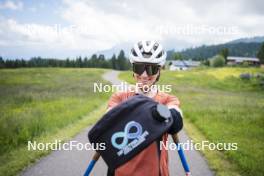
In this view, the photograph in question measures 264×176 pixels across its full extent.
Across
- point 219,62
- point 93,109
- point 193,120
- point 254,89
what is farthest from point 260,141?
point 219,62

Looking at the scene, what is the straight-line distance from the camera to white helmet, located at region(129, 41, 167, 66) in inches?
102

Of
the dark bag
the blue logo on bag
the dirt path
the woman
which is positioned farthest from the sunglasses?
the dirt path

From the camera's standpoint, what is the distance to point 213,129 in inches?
334

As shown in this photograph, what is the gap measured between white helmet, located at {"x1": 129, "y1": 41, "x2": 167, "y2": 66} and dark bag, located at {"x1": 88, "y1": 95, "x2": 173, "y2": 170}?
73 cm

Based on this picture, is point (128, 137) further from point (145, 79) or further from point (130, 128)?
point (145, 79)

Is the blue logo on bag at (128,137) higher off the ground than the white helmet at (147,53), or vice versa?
the white helmet at (147,53)

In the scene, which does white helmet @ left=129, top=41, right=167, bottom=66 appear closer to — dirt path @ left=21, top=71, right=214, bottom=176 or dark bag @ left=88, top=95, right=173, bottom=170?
dark bag @ left=88, top=95, right=173, bottom=170

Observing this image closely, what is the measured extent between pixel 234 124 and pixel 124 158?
8.54 m

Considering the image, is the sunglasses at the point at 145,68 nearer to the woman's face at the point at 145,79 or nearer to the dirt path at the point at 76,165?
the woman's face at the point at 145,79

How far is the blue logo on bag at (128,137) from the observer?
1.82 m

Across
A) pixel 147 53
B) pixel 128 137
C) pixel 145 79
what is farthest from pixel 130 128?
pixel 147 53

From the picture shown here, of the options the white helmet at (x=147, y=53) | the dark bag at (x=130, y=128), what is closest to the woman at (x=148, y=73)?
the white helmet at (x=147, y=53)

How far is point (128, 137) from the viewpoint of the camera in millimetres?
1838

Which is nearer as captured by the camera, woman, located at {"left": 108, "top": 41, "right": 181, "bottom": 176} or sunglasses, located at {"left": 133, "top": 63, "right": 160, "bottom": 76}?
woman, located at {"left": 108, "top": 41, "right": 181, "bottom": 176}
